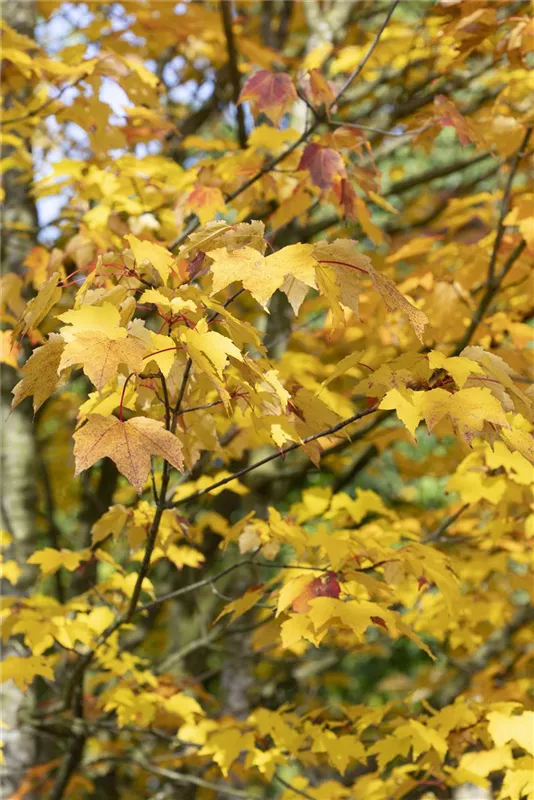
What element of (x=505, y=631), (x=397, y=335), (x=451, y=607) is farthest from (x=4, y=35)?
(x=505, y=631)

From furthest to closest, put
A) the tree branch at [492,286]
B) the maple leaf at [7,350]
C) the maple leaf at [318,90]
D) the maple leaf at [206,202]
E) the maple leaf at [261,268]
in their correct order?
the tree branch at [492,286]
the maple leaf at [206,202]
the maple leaf at [318,90]
the maple leaf at [7,350]
the maple leaf at [261,268]

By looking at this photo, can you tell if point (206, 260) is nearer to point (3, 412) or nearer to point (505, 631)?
point (3, 412)

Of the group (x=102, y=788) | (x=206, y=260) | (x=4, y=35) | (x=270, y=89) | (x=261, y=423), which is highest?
(x=4, y=35)

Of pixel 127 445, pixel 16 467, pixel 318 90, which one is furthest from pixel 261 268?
pixel 16 467

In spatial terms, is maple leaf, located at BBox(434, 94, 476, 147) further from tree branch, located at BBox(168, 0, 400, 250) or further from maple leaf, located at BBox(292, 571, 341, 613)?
maple leaf, located at BBox(292, 571, 341, 613)

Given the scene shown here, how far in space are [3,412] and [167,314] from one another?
2372 mm

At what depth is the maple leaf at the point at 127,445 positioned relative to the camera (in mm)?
1309

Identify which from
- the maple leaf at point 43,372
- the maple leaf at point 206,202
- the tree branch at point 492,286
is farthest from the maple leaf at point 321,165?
the maple leaf at point 43,372

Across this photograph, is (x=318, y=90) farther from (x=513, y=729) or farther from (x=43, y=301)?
(x=513, y=729)

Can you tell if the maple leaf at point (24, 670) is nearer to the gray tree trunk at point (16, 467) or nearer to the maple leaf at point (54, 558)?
the maple leaf at point (54, 558)

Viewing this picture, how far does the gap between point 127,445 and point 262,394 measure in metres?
0.36

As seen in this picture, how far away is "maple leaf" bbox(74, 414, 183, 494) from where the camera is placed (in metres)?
1.31

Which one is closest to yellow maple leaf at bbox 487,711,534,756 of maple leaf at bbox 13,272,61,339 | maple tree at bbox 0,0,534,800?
maple tree at bbox 0,0,534,800

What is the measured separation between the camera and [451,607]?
212 centimetres
